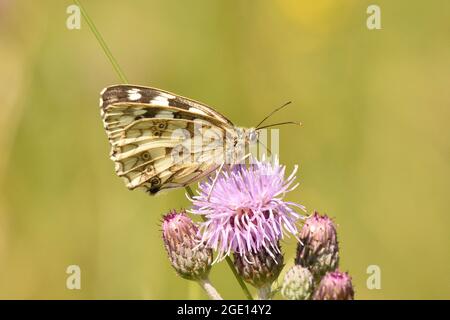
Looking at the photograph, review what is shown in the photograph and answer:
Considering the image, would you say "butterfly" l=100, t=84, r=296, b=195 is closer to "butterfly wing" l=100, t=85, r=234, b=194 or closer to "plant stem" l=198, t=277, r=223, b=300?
"butterfly wing" l=100, t=85, r=234, b=194

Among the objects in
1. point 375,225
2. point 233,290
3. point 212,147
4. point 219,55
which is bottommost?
point 233,290

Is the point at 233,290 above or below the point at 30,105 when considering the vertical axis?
below

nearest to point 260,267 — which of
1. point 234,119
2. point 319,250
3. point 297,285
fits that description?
point 297,285

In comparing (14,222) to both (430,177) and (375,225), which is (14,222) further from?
(430,177)

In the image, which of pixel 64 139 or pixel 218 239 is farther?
pixel 64 139

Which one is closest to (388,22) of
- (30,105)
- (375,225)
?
(375,225)

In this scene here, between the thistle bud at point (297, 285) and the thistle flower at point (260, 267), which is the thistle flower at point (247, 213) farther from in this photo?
the thistle bud at point (297, 285)
